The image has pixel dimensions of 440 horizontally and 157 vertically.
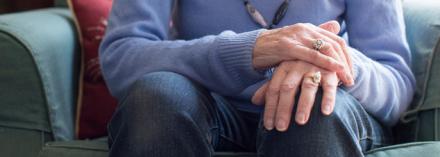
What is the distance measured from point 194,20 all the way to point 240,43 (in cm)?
23

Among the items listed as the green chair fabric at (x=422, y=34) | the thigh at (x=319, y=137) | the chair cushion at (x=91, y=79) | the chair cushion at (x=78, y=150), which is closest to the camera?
the thigh at (x=319, y=137)

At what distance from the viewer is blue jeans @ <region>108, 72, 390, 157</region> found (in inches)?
25.6

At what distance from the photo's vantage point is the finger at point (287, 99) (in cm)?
66

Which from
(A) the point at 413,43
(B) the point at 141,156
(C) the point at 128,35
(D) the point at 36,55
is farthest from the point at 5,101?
(A) the point at 413,43

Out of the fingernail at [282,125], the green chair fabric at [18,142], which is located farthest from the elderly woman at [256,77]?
the green chair fabric at [18,142]

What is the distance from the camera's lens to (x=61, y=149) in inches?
32.2

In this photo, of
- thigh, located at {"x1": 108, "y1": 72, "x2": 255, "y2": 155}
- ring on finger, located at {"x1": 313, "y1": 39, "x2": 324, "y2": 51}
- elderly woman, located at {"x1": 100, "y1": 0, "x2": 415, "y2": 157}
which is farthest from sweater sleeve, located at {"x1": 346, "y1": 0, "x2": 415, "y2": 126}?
thigh, located at {"x1": 108, "y1": 72, "x2": 255, "y2": 155}

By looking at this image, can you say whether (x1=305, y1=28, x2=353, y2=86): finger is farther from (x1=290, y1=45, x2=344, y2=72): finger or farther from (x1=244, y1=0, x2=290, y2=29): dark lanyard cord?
(x1=244, y1=0, x2=290, y2=29): dark lanyard cord

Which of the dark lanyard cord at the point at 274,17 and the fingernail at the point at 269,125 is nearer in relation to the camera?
the fingernail at the point at 269,125

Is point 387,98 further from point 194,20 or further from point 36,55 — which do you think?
point 36,55

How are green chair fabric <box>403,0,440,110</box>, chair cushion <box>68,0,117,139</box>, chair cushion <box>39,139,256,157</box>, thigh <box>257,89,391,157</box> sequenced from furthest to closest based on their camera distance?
chair cushion <box>68,0,117,139</box> → green chair fabric <box>403,0,440,110</box> → chair cushion <box>39,139,256,157</box> → thigh <box>257,89,391,157</box>

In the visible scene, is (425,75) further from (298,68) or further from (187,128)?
(187,128)

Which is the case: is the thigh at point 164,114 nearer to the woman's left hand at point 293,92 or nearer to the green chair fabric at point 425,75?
the woman's left hand at point 293,92

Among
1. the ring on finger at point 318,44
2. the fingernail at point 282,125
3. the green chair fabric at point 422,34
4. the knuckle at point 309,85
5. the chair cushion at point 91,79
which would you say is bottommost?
the chair cushion at point 91,79
